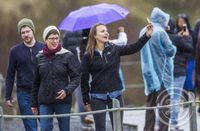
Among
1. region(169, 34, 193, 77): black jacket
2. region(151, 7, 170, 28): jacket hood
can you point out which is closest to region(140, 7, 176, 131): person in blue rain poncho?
region(151, 7, 170, 28): jacket hood

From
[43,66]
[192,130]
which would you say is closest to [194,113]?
[192,130]

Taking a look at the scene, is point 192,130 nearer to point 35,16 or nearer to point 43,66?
point 43,66

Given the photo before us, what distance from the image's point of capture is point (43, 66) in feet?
34.9

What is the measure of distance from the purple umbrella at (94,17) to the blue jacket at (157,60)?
0.78m

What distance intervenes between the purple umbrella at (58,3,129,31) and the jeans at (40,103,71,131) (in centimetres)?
229

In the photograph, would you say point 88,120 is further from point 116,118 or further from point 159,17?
point 116,118

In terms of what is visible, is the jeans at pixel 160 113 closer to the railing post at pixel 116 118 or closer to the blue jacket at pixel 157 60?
the blue jacket at pixel 157 60

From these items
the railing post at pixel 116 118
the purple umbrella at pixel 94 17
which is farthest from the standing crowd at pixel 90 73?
the railing post at pixel 116 118

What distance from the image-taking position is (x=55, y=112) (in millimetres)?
10742

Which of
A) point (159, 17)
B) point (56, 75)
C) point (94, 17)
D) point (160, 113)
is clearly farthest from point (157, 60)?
point (56, 75)

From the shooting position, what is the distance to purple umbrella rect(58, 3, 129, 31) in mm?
12719

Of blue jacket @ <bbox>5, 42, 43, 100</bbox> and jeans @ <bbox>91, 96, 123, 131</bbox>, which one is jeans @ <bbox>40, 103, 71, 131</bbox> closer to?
jeans @ <bbox>91, 96, 123, 131</bbox>

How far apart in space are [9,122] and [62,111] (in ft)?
2.28

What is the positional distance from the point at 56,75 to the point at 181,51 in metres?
3.45
